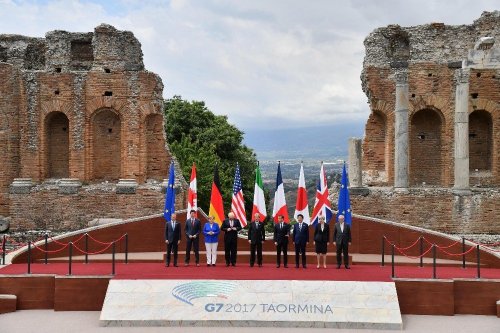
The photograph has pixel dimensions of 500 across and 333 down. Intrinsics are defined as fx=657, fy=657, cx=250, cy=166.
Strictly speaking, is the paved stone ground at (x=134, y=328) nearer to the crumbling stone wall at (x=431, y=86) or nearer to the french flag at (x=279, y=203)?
the french flag at (x=279, y=203)

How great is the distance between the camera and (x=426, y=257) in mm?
22922

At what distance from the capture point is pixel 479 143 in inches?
1168

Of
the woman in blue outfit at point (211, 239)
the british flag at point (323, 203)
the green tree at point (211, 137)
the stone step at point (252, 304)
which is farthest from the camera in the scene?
the green tree at point (211, 137)

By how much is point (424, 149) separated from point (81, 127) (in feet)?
50.5

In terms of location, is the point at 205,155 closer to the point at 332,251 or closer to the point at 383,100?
the point at 383,100

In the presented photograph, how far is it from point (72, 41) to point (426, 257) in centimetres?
1770

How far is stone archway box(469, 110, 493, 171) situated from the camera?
96.7ft

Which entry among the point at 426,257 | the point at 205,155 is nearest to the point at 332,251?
the point at 426,257

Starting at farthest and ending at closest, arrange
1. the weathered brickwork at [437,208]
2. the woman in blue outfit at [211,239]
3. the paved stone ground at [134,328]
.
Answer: the weathered brickwork at [437,208] < the woman in blue outfit at [211,239] < the paved stone ground at [134,328]

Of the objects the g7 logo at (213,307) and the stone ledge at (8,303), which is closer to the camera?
the g7 logo at (213,307)

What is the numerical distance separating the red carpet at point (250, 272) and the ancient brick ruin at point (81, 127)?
310 inches

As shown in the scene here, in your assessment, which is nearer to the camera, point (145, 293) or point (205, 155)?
point (145, 293)

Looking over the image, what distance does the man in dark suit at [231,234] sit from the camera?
773 inches

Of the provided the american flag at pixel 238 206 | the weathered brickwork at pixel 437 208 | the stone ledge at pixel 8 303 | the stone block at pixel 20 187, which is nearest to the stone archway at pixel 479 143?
the weathered brickwork at pixel 437 208
